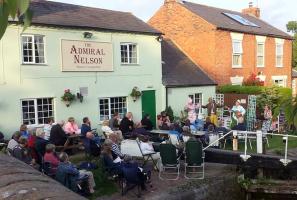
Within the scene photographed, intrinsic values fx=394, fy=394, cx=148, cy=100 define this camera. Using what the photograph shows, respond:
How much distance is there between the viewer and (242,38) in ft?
85.7

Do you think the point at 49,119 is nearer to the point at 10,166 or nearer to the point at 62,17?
the point at 62,17

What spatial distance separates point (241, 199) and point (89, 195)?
4.57 metres

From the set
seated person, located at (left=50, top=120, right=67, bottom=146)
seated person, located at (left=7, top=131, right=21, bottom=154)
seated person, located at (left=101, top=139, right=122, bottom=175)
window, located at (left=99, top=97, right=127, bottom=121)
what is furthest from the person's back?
window, located at (left=99, top=97, right=127, bottom=121)

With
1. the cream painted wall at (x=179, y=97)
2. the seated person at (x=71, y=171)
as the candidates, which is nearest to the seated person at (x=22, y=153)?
the seated person at (x=71, y=171)

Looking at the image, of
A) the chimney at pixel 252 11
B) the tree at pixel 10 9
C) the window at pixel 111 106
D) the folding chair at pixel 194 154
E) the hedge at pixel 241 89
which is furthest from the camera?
the chimney at pixel 252 11

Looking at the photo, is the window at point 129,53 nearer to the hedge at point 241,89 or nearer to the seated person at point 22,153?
the hedge at point 241,89

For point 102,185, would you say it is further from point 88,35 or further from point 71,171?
point 88,35

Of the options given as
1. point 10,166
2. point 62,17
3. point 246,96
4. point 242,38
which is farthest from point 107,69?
point 10,166

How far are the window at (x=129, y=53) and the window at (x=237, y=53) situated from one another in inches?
362

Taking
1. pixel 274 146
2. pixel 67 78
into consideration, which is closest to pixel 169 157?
pixel 274 146

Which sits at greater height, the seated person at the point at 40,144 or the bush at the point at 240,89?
the bush at the point at 240,89

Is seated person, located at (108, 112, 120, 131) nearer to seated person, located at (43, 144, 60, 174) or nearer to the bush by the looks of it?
seated person, located at (43, 144, 60, 174)

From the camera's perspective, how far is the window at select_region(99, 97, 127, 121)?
56.8ft

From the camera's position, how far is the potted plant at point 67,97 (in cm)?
1536
